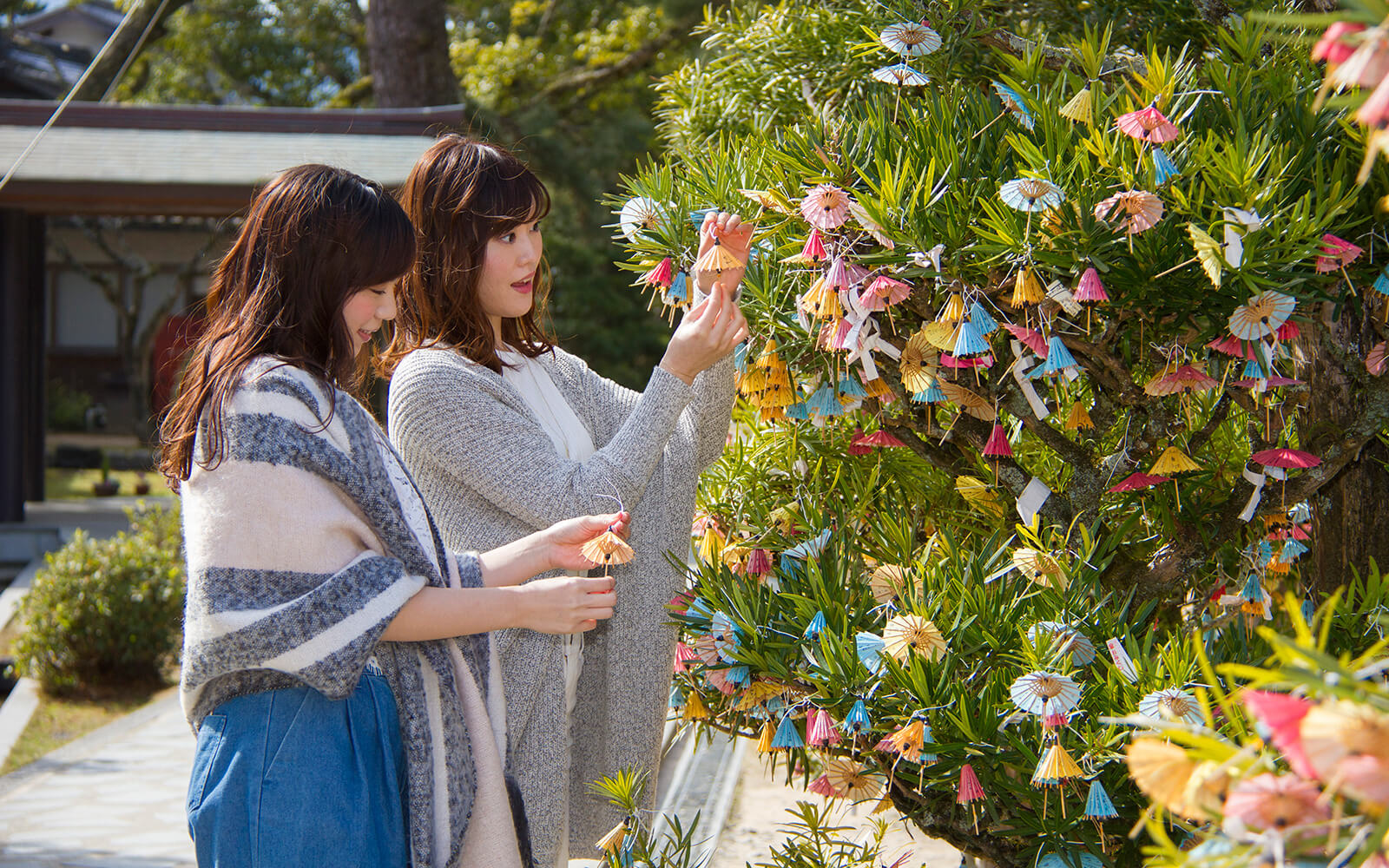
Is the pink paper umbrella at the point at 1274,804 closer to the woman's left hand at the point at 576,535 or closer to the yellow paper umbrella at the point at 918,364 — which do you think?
the yellow paper umbrella at the point at 918,364

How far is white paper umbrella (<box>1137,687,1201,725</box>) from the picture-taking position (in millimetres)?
928

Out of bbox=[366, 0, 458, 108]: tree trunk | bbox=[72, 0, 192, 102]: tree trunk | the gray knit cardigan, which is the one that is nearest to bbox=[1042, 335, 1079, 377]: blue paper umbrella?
the gray knit cardigan

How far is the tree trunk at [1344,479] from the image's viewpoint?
3.96 feet

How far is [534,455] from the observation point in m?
1.47

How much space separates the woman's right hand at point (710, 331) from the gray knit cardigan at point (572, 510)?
0.19ft

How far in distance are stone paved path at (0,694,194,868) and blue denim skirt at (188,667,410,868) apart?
267 cm

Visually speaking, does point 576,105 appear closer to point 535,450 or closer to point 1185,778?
point 535,450

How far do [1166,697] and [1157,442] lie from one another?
0.42 metres

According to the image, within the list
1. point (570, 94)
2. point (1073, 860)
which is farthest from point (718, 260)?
point (570, 94)

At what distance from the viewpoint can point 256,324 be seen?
125cm

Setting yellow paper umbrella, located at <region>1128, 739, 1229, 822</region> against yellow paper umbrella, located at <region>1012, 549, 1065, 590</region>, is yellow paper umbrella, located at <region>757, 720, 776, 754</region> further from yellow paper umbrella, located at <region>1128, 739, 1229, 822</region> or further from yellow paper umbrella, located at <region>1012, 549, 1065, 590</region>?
yellow paper umbrella, located at <region>1128, 739, 1229, 822</region>

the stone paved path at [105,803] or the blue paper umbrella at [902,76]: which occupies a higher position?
the blue paper umbrella at [902,76]

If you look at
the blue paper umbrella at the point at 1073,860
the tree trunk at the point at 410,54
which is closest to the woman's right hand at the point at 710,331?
the blue paper umbrella at the point at 1073,860

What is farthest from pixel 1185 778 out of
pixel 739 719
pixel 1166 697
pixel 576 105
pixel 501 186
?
pixel 576 105
